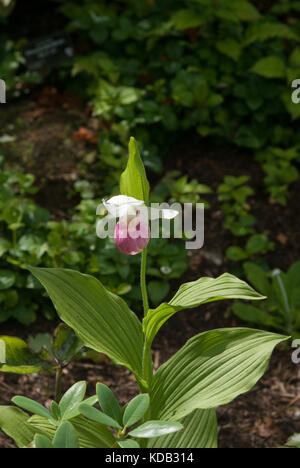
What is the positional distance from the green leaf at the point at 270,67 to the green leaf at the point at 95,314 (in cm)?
191

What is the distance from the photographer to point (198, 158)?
2.98 metres

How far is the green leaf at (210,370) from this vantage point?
1.36 m

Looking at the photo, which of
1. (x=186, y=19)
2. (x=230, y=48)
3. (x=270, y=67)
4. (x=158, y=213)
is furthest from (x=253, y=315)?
(x=186, y=19)

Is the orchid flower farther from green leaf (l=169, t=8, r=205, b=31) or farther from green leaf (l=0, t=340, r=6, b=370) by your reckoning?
green leaf (l=169, t=8, r=205, b=31)

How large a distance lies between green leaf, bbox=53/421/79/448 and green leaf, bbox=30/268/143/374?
40 cm

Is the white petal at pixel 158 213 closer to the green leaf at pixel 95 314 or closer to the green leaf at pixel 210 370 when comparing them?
the green leaf at pixel 95 314

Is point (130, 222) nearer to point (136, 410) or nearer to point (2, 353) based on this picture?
point (136, 410)

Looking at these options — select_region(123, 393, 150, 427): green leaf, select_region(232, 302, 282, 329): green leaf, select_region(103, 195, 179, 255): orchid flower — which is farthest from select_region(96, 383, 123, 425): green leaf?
select_region(232, 302, 282, 329): green leaf

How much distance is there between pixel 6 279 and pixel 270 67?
1.91m

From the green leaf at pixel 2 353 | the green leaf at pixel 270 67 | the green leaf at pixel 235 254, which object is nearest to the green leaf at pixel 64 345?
the green leaf at pixel 2 353

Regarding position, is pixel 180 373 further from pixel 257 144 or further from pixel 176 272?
pixel 257 144

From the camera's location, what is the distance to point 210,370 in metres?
1.45

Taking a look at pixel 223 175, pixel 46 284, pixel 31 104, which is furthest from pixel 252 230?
pixel 31 104

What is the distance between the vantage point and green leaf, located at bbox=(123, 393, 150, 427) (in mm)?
1106
